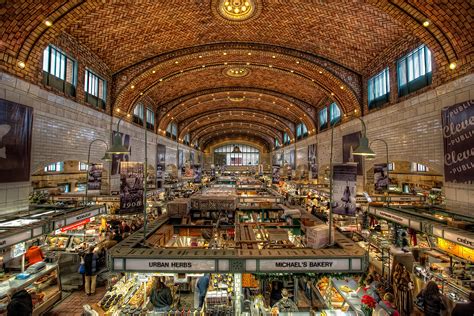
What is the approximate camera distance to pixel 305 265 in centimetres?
390

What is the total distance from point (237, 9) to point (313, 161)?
51.4 feet

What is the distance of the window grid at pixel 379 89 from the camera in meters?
12.7

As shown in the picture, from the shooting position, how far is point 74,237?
9930 mm

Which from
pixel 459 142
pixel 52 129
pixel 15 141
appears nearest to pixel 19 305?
pixel 15 141

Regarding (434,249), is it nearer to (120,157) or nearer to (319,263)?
(319,263)

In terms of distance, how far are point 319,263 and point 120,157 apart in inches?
529

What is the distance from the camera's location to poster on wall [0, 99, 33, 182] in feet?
24.1

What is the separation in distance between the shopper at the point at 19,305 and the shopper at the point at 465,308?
8.53m

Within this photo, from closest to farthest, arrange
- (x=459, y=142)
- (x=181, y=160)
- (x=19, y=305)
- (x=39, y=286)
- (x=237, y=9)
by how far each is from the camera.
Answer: (x=19, y=305), (x=39, y=286), (x=459, y=142), (x=237, y=9), (x=181, y=160)

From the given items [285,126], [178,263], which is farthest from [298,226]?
[285,126]

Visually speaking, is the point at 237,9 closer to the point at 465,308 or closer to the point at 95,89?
the point at 95,89

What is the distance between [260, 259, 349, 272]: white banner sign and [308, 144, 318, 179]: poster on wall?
1877 cm

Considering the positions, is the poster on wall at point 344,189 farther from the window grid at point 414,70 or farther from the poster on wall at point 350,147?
the poster on wall at point 350,147

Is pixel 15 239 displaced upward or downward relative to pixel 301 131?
downward
